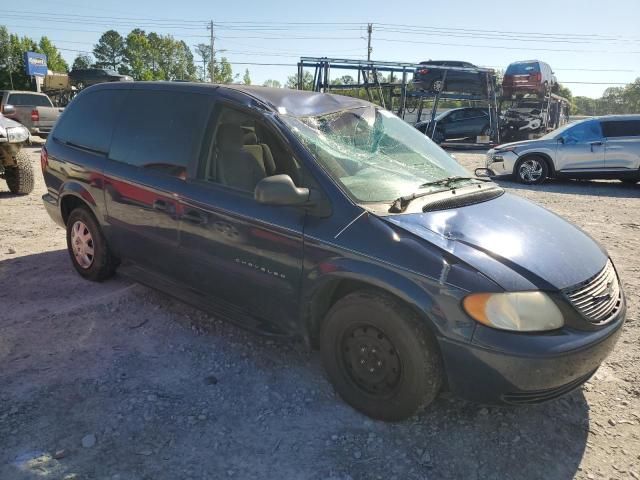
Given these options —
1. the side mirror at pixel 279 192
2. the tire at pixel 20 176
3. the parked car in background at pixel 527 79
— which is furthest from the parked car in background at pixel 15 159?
the parked car in background at pixel 527 79

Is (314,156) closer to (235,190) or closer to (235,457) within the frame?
(235,190)

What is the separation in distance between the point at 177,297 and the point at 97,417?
3.27 feet

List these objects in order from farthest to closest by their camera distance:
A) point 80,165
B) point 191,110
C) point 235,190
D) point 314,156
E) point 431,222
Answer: point 80,165, point 191,110, point 235,190, point 314,156, point 431,222

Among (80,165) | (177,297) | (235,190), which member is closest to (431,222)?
(235,190)

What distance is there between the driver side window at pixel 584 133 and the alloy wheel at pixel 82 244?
9995 millimetres

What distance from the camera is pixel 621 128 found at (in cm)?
1028

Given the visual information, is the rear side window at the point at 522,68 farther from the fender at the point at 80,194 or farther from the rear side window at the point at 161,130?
the fender at the point at 80,194

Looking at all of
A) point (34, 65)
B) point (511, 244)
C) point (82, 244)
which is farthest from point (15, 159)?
point (34, 65)

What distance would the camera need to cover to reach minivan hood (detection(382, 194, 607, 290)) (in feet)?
7.48

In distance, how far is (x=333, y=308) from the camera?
104 inches

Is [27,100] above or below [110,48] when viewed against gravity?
below

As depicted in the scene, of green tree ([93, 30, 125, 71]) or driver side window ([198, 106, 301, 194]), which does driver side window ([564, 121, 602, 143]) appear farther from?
green tree ([93, 30, 125, 71])

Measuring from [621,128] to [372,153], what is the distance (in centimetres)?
954

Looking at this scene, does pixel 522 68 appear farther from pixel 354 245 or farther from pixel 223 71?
pixel 223 71
